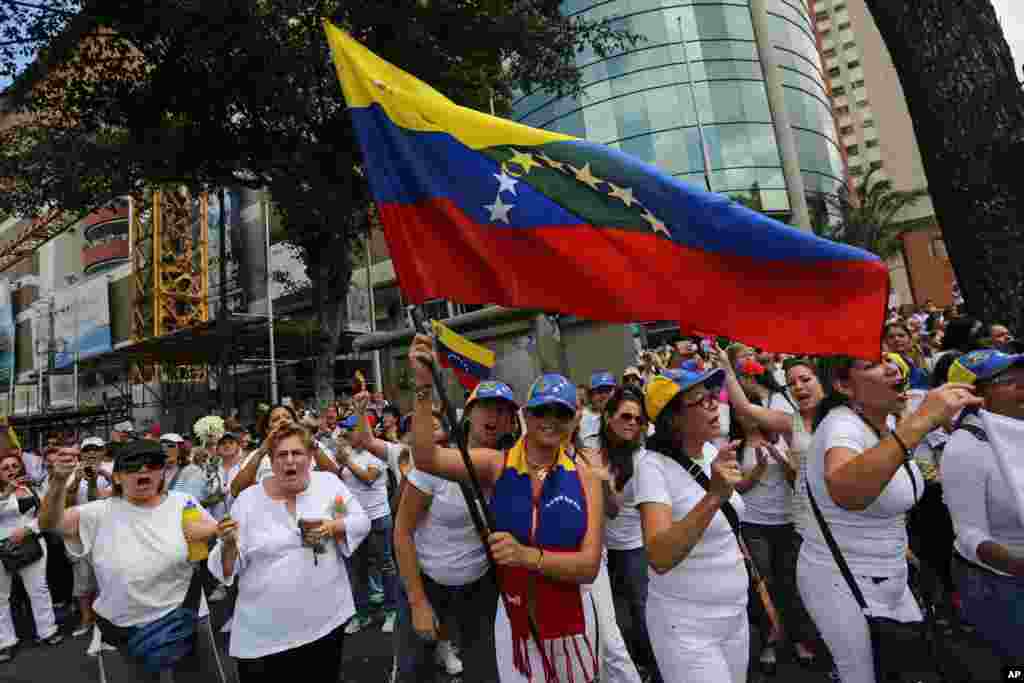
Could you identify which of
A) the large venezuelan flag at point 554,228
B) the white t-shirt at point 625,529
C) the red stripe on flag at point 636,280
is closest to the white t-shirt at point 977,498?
the red stripe on flag at point 636,280

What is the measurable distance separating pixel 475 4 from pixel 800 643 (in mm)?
11981

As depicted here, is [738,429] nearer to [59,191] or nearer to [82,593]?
[82,593]

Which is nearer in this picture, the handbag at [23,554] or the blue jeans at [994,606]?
the blue jeans at [994,606]

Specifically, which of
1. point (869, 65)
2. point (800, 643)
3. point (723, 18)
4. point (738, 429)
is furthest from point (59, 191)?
point (869, 65)

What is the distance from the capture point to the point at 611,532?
4457 millimetres

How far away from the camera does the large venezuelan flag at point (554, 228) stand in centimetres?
271

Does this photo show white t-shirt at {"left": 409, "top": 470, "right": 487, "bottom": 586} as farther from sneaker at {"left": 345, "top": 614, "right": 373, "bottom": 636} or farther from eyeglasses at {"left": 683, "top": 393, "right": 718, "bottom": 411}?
sneaker at {"left": 345, "top": 614, "right": 373, "bottom": 636}

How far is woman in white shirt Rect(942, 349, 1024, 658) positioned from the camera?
8.30 feet

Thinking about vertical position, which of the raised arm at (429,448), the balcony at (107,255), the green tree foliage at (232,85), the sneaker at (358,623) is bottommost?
A: the sneaker at (358,623)

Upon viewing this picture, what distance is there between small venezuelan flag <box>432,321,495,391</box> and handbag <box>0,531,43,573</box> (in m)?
6.01

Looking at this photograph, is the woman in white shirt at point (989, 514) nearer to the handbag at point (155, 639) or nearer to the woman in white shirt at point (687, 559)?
the woman in white shirt at point (687, 559)

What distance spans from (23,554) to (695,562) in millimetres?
7531

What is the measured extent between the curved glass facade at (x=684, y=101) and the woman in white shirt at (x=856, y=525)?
112ft

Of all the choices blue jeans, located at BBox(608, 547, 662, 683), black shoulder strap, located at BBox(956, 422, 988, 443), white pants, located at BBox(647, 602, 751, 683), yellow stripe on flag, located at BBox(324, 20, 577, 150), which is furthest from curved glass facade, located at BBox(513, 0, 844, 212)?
white pants, located at BBox(647, 602, 751, 683)
